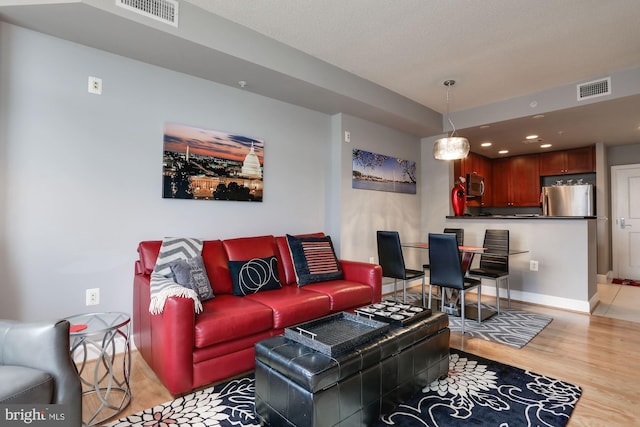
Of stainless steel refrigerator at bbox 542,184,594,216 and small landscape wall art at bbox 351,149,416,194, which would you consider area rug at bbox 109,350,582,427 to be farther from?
stainless steel refrigerator at bbox 542,184,594,216

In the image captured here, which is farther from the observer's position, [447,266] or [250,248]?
[447,266]

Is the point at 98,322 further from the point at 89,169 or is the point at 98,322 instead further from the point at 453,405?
the point at 453,405

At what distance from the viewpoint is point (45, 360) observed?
4.31 ft

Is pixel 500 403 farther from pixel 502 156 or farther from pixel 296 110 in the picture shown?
pixel 502 156

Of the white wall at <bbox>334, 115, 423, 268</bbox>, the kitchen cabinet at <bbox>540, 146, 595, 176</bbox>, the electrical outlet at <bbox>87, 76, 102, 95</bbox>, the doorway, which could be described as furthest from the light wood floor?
the kitchen cabinet at <bbox>540, 146, 595, 176</bbox>

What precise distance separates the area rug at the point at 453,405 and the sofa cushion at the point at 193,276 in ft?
2.07

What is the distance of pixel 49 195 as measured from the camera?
235 centimetres

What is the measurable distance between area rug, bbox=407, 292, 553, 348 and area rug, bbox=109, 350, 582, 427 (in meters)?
0.70

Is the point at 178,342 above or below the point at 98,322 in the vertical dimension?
below

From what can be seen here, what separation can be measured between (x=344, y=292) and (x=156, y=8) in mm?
2510

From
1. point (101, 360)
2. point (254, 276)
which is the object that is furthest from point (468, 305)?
point (101, 360)

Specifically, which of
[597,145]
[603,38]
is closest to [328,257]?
[603,38]

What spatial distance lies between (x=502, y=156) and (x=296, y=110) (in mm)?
5017

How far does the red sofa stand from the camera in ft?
6.31
